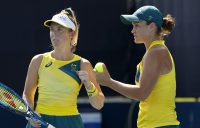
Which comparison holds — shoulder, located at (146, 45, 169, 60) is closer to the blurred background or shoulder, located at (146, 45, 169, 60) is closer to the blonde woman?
the blonde woman

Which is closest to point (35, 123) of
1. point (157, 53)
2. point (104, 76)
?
point (104, 76)

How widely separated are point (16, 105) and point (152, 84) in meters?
0.95

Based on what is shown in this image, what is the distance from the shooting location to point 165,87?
14.4 feet

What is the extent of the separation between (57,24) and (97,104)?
63 cm

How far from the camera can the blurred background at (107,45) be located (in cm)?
679

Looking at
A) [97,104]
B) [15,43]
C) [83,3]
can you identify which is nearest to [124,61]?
[83,3]

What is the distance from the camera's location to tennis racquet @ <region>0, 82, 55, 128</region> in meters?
4.32

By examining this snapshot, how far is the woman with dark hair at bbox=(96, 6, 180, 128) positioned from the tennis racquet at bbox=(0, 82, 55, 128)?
498 millimetres

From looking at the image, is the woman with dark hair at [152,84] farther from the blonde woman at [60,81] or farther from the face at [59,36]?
the face at [59,36]

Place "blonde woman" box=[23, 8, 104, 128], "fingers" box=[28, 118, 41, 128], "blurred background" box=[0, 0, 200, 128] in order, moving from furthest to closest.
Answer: "blurred background" box=[0, 0, 200, 128], "blonde woman" box=[23, 8, 104, 128], "fingers" box=[28, 118, 41, 128]

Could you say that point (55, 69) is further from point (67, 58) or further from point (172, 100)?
point (172, 100)

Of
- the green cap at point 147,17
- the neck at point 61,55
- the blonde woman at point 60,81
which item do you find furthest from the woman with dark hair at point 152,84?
the neck at point 61,55

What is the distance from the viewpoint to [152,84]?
432cm

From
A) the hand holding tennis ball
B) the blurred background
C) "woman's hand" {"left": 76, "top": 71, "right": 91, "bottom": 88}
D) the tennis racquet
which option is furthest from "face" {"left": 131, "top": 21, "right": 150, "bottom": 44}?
the blurred background
